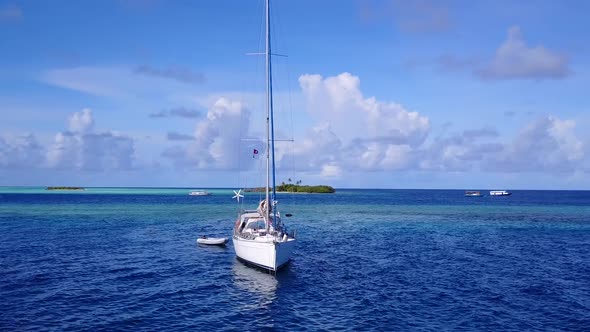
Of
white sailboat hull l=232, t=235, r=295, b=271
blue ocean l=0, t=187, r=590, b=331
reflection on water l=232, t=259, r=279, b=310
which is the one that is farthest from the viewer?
white sailboat hull l=232, t=235, r=295, b=271

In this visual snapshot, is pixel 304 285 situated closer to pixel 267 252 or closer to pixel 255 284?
pixel 255 284

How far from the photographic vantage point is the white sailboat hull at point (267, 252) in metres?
37.7

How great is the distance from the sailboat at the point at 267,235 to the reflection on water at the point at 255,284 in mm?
757

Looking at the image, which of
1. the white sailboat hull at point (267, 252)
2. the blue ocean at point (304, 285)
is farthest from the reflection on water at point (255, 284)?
the white sailboat hull at point (267, 252)

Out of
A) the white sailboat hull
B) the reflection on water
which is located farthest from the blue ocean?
the white sailboat hull

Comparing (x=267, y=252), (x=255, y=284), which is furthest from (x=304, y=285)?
(x=267, y=252)

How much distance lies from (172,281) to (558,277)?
106 ft

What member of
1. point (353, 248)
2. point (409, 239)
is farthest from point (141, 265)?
point (409, 239)

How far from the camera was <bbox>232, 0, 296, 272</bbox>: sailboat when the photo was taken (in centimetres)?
3825

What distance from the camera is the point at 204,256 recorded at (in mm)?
49188

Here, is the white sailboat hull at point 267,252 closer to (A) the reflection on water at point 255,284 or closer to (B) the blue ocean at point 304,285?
(A) the reflection on water at point 255,284

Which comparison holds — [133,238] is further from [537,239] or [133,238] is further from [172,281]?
[537,239]

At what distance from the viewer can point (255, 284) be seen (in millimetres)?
36188

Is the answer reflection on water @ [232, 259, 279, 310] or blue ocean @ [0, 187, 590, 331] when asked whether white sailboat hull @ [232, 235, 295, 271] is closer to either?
reflection on water @ [232, 259, 279, 310]
